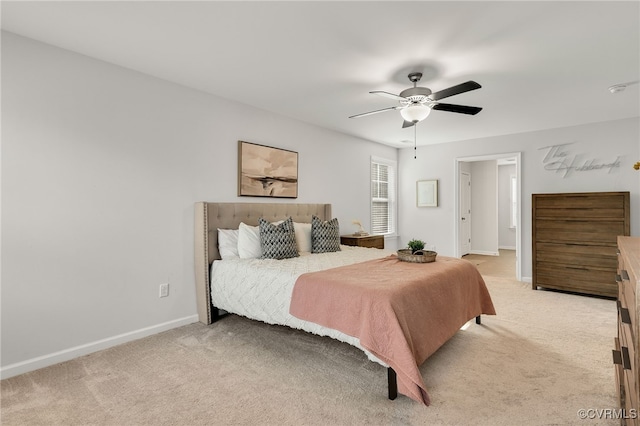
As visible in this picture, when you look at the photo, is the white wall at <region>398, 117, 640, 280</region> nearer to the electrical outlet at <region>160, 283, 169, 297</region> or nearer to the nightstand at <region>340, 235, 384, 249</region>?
the nightstand at <region>340, 235, 384, 249</region>

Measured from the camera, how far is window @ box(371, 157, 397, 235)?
6.10 meters

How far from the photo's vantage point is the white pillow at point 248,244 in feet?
11.0

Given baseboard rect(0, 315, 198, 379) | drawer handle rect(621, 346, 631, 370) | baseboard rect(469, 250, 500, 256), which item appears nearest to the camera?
drawer handle rect(621, 346, 631, 370)

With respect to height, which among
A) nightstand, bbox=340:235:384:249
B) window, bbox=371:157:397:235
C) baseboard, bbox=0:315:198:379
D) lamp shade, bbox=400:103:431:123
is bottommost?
baseboard, bbox=0:315:198:379

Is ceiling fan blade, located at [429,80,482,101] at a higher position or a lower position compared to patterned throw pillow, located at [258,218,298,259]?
higher

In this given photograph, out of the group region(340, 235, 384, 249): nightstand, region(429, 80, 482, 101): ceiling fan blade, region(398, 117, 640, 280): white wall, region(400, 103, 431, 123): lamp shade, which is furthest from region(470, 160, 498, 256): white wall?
region(429, 80, 482, 101): ceiling fan blade

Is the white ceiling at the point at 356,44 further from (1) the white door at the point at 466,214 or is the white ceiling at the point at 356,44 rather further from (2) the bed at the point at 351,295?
(1) the white door at the point at 466,214

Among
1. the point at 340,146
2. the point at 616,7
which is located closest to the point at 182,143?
the point at 340,146

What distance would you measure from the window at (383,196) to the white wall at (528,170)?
20cm

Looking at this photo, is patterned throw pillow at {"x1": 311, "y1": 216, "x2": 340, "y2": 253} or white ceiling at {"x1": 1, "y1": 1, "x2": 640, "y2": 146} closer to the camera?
white ceiling at {"x1": 1, "y1": 1, "x2": 640, "y2": 146}

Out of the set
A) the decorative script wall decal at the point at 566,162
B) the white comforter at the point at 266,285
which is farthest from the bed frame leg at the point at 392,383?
the decorative script wall decal at the point at 566,162

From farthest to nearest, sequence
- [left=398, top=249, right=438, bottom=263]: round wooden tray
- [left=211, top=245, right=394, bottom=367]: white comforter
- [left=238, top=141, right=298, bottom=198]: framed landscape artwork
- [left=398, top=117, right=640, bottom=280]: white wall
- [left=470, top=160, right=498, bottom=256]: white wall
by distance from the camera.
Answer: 1. [left=470, top=160, right=498, bottom=256]: white wall
2. [left=398, top=117, right=640, bottom=280]: white wall
3. [left=238, top=141, right=298, bottom=198]: framed landscape artwork
4. [left=398, top=249, right=438, bottom=263]: round wooden tray
5. [left=211, top=245, right=394, bottom=367]: white comforter

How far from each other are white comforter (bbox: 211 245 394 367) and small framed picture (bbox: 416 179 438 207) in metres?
3.12

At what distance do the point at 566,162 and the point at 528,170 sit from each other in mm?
477
